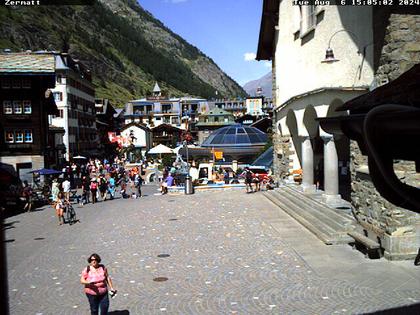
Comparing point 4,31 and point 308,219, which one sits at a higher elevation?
point 4,31

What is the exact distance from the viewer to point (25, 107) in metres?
42.9

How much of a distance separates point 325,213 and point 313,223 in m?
1.04

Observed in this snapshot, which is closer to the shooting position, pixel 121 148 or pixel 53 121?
pixel 53 121

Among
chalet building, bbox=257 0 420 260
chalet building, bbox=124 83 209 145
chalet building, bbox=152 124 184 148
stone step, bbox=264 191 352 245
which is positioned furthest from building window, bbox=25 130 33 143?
A: chalet building, bbox=124 83 209 145

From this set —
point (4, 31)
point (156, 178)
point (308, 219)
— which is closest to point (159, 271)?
point (308, 219)

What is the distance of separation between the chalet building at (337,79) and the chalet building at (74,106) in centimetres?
3814

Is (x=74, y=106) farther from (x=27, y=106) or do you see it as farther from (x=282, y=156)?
(x=282, y=156)

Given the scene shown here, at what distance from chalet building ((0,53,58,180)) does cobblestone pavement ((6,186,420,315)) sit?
24.2 metres

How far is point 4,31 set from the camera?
142 metres

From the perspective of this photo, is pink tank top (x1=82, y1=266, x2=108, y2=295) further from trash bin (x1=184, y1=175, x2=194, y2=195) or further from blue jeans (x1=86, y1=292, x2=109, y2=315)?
trash bin (x1=184, y1=175, x2=194, y2=195)

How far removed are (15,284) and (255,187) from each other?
20691 millimetres

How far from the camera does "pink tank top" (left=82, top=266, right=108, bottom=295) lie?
833 cm

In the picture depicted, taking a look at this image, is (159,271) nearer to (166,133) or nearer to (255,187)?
(255,187)

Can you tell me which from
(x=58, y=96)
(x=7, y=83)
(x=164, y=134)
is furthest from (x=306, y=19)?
(x=164, y=134)
